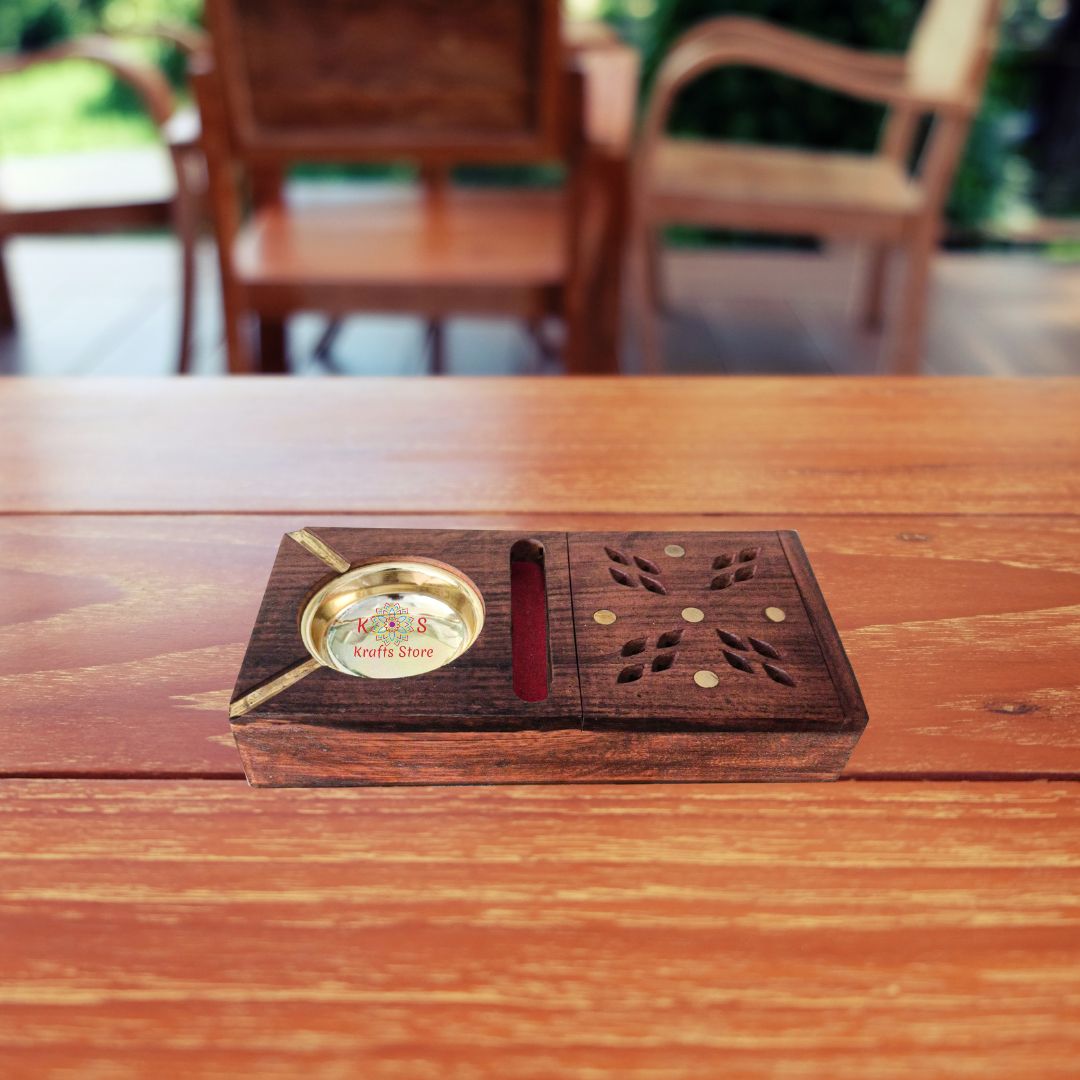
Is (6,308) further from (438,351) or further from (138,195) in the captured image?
(438,351)

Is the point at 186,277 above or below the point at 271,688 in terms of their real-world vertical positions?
below

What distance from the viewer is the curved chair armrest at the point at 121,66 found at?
5.97ft

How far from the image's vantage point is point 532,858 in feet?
1.36

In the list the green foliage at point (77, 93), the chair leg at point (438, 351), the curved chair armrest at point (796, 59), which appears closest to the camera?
the curved chair armrest at point (796, 59)

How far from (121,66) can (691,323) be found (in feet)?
3.95

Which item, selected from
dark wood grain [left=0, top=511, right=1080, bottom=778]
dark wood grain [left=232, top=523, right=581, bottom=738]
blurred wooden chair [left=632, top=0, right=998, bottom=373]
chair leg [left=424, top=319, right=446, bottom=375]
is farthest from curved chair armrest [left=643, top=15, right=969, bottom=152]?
dark wood grain [left=232, top=523, right=581, bottom=738]

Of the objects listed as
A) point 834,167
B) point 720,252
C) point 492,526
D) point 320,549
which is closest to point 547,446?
point 492,526

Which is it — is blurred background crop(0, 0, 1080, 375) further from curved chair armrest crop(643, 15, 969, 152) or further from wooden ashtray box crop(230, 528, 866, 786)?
wooden ashtray box crop(230, 528, 866, 786)

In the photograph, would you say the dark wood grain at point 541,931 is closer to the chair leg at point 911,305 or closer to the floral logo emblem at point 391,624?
the floral logo emblem at point 391,624

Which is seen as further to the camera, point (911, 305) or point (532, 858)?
point (911, 305)

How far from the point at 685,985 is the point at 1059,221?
319 cm

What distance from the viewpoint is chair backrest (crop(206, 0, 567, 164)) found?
1.19 metres

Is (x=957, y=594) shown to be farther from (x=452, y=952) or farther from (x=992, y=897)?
(x=452, y=952)

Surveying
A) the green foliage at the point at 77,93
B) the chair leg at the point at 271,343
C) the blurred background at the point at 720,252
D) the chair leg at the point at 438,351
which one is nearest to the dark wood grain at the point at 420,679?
the blurred background at the point at 720,252
